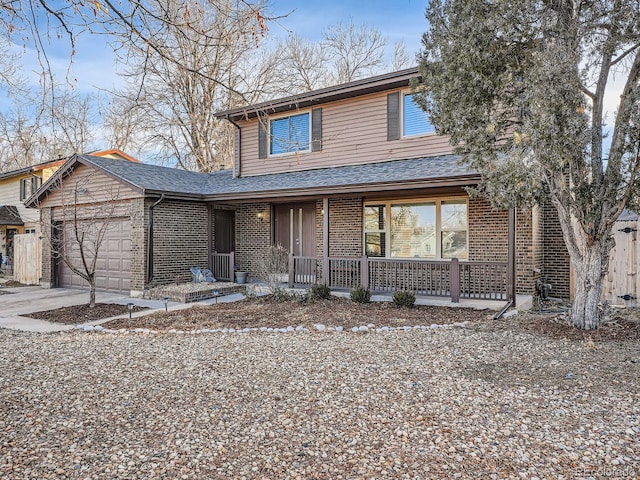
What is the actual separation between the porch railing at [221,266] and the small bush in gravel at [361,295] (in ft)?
14.2

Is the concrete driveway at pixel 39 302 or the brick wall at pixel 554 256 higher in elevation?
the brick wall at pixel 554 256

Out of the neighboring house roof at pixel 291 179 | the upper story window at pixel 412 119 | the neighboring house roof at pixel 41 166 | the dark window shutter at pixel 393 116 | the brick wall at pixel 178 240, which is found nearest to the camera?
the neighboring house roof at pixel 291 179

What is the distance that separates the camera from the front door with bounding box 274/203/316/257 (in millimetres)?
12312

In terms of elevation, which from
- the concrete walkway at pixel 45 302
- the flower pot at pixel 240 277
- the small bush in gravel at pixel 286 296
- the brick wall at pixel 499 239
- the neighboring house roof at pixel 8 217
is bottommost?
the concrete walkway at pixel 45 302

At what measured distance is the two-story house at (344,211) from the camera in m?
9.42

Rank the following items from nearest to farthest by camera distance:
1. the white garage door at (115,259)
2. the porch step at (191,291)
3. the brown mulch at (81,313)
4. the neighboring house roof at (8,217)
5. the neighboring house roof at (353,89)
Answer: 1. the brown mulch at (81,313)
2. the porch step at (191,291)
3. the neighboring house roof at (353,89)
4. the white garage door at (115,259)
5. the neighboring house roof at (8,217)

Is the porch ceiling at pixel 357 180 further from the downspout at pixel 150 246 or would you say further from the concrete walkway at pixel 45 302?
the concrete walkway at pixel 45 302

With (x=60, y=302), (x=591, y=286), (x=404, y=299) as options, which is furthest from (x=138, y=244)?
(x=591, y=286)

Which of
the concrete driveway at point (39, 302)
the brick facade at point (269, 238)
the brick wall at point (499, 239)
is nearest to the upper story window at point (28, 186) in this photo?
the brick facade at point (269, 238)

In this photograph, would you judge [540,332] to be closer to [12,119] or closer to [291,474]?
[291,474]

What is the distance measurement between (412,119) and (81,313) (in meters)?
8.89

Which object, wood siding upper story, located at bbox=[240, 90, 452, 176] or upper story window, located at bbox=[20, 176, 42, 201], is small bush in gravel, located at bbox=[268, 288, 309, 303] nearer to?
wood siding upper story, located at bbox=[240, 90, 452, 176]

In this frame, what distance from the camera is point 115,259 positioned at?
11.9 metres

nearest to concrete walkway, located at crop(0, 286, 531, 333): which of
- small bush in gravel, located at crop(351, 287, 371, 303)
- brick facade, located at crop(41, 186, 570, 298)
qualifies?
small bush in gravel, located at crop(351, 287, 371, 303)
